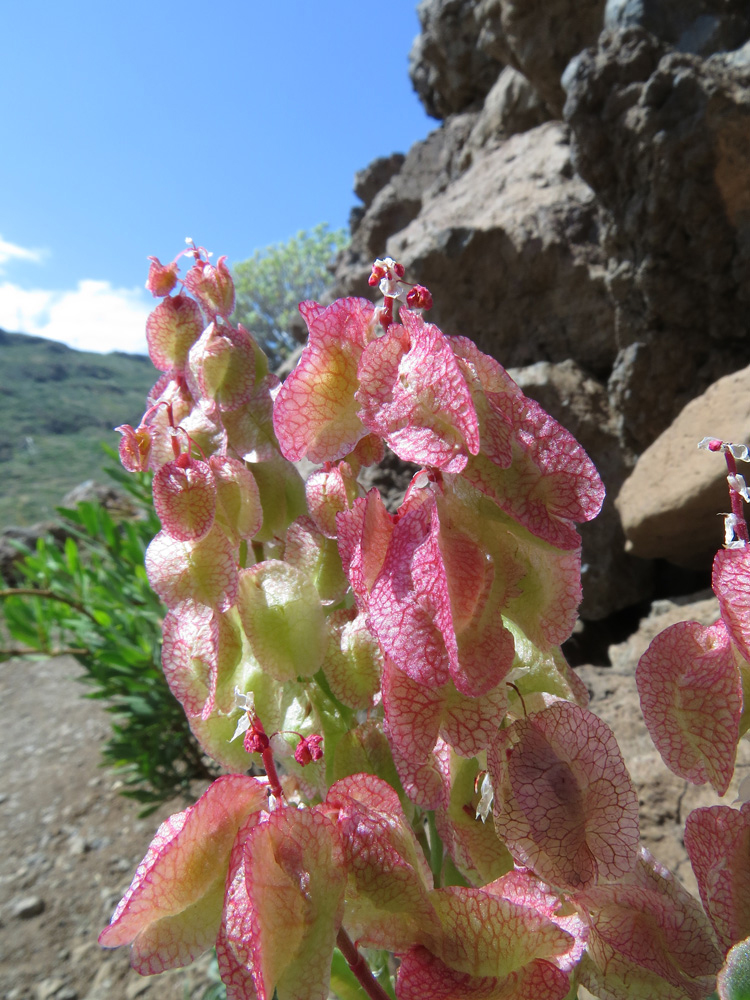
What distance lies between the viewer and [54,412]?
22.6 m

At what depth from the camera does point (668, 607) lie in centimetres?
123

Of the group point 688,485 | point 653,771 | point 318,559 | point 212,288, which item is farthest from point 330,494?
point 688,485

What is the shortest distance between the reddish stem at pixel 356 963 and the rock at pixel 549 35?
7.71 ft

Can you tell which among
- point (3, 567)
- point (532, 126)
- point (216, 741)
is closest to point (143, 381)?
point (3, 567)

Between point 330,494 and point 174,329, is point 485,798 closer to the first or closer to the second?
point 330,494

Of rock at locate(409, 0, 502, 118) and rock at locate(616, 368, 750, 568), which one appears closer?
rock at locate(616, 368, 750, 568)

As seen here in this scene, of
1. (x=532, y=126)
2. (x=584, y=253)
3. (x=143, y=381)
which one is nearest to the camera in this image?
(x=584, y=253)

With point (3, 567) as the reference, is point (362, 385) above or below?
above

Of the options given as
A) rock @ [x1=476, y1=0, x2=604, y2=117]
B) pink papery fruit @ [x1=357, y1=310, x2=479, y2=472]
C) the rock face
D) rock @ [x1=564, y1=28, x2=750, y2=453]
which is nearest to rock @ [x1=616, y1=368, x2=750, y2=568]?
the rock face

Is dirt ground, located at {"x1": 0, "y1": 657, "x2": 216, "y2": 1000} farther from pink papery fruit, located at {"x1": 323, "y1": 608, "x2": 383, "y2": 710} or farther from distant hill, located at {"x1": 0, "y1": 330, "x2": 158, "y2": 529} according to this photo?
distant hill, located at {"x1": 0, "y1": 330, "x2": 158, "y2": 529}

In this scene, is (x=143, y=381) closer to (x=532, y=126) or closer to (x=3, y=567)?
(x=3, y=567)

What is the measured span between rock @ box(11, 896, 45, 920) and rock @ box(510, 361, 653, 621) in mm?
1404

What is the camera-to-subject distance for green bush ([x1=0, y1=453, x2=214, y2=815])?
1.51m

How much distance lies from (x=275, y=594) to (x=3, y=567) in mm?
4161
